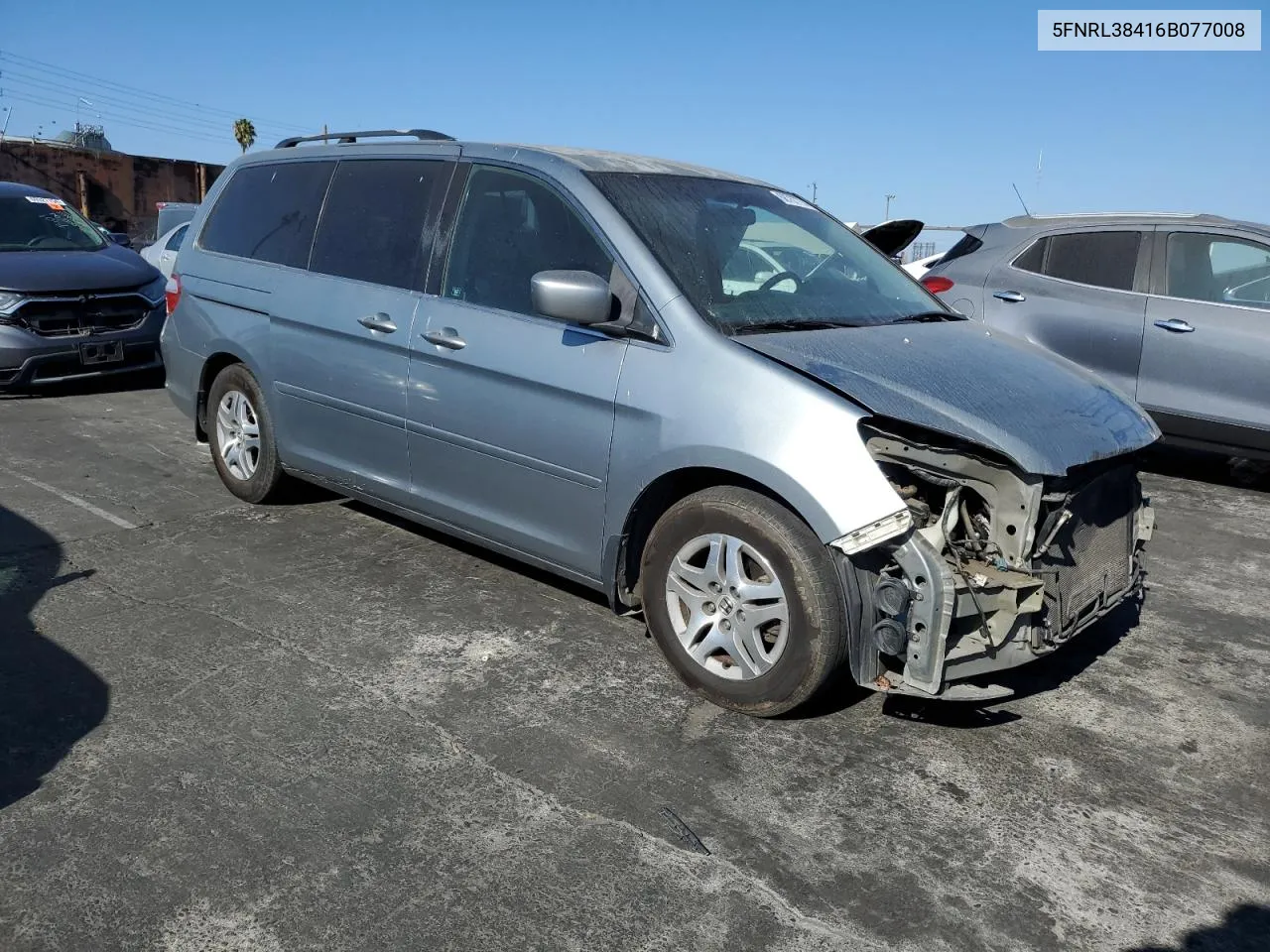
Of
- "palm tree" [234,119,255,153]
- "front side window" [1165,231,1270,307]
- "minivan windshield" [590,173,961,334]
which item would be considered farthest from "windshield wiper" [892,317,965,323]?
"palm tree" [234,119,255,153]

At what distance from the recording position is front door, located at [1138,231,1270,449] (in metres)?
6.64

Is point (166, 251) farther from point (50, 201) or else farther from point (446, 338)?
point (446, 338)

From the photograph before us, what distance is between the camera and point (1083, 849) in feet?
9.66

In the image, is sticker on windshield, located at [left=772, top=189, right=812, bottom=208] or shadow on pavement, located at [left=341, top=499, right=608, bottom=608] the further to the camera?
sticker on windshield, located at [left=772, top=189, right=812, bottom=208]

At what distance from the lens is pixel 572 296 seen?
369 cm

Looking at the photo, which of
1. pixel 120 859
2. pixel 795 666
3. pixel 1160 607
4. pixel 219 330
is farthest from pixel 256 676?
pixel 1160 607

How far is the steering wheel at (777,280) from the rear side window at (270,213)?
237cm

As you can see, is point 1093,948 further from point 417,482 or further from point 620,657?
point 417,482

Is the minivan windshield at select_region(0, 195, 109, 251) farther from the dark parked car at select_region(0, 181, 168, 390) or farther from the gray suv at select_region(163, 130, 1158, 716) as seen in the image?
the gray suv at select_region(163, 130, 1158, 716)

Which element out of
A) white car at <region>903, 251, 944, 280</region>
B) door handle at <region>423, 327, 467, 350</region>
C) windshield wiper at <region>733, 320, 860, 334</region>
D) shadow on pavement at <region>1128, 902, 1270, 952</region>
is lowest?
shadow on pavement at <region>1128, 902, 1270, 952</region>

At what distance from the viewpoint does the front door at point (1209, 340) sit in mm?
6641

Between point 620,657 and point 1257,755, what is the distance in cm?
221

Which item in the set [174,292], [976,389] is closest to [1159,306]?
[976,389]

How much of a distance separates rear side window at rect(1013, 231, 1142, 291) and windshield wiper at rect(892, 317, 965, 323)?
3221 millimetres
